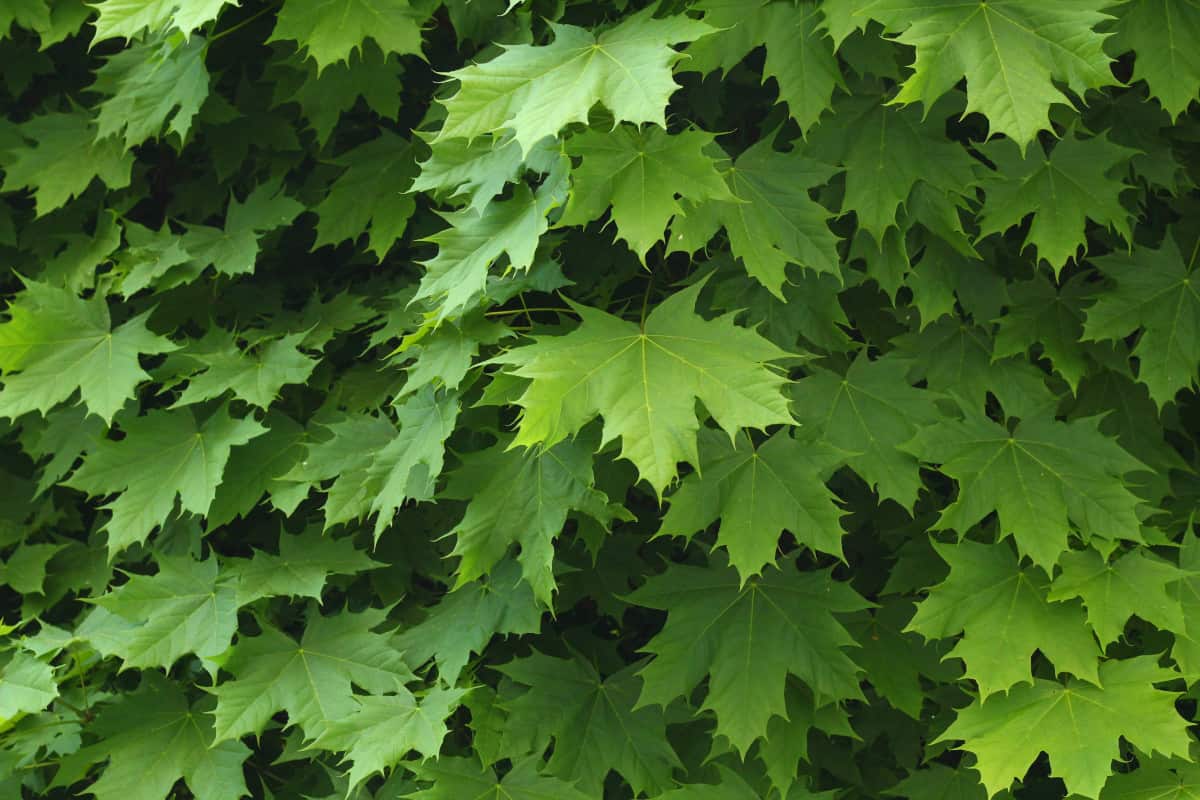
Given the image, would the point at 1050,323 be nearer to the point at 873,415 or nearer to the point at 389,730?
the point at 873,415

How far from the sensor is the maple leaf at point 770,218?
1998mm

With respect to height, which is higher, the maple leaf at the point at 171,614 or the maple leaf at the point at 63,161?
the maple leaf at the point at 63,161

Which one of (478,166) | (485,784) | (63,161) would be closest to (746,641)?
(485,784)

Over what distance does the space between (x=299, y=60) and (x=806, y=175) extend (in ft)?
3.83

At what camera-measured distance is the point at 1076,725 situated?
2.03 metres

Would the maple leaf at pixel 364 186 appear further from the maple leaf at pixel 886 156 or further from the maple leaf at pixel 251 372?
the maple leaf at pixel 886 156

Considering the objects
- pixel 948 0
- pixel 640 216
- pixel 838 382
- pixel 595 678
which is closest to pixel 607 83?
pixel 640 216

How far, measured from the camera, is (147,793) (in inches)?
94.7

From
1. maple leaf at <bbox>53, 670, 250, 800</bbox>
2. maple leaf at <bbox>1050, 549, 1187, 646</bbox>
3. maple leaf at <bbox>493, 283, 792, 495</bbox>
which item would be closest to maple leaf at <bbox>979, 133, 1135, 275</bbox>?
maple leaf at <bbox>1050, 549, 1187, 646</bbox>

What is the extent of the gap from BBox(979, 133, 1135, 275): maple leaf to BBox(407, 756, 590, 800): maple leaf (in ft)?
4.37

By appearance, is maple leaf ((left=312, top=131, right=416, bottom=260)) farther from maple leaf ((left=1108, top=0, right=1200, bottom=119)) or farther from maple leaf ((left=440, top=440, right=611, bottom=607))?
maple leaf ((left=1108, top=0, right=1200, bottom=119))

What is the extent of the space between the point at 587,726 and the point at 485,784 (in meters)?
0.23

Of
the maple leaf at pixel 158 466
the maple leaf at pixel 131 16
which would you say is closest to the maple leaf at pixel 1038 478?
the maple leaf at pixel 158 466

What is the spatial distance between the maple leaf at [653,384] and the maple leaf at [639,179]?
144mm
